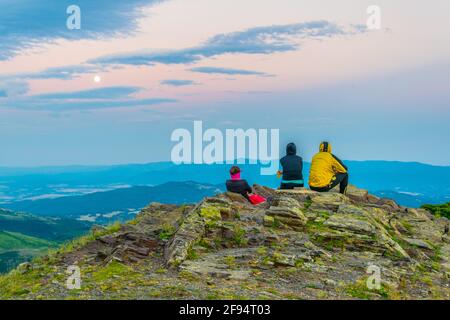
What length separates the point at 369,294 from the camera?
47.6ft

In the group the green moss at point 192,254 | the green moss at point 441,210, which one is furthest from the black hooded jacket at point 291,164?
the green moss at point 441,210

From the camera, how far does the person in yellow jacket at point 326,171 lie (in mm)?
26062

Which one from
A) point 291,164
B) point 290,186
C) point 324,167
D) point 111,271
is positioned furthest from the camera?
point 290,186

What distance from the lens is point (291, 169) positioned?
91.5ft

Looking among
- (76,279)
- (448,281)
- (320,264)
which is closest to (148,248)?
(76,279)

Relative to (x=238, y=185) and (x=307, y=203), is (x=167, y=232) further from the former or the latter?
(x=307, y=203)

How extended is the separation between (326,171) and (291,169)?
2.37m

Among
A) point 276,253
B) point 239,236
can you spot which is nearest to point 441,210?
point 239,236

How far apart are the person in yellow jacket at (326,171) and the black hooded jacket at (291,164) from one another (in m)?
0.92

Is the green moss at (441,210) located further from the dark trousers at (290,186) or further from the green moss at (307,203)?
the green moss at (307,203)

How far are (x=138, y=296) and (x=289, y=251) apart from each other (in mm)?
7516

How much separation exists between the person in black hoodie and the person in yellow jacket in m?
0.93

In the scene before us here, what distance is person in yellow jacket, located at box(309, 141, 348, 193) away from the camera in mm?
26062
